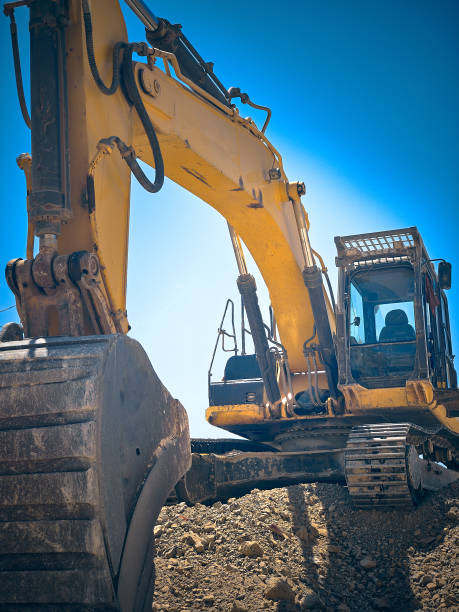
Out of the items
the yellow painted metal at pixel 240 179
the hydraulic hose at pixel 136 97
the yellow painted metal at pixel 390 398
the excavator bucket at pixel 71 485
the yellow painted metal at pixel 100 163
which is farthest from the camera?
the yellow painted metal at pixel 390 398

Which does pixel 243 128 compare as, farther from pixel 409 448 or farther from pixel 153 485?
pixel 153 485

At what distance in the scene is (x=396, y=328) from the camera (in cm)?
675

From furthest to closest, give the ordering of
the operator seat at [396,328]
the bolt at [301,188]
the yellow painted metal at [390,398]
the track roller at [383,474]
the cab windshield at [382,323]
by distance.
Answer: the operator seat at [396,328]
the cab windshield at [382,323]
the bolt at [301,188]
the yellow painted metal at [390,398]
the track roller at [383,474]

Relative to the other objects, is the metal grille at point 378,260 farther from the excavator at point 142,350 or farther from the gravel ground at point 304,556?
the gravel ground at point 304,556

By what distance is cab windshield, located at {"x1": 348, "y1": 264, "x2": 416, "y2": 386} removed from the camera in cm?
648

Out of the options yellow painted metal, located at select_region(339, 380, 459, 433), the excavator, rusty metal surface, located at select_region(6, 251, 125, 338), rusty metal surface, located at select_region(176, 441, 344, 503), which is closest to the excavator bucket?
the excavator

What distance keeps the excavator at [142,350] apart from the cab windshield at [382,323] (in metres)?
0.02

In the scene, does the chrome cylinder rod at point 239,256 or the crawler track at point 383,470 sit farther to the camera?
the chrome cylinder rod at point 239,256

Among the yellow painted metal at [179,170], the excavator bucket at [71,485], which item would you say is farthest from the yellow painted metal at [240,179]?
the excavator bucket at [71,485]

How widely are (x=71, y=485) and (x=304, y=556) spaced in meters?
2.37

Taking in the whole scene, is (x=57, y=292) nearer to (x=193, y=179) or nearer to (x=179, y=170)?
(x=179, y=170)

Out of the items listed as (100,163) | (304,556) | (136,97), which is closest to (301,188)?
(136,97)

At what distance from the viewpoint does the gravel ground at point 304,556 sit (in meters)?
3.22

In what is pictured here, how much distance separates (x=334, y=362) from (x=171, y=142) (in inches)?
122
